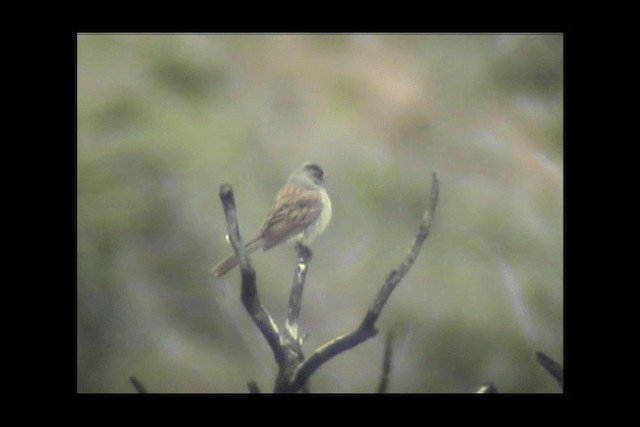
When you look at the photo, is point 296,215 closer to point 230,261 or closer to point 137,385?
point 230,261

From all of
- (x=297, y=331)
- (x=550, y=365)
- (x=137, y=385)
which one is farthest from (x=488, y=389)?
(x=137, y=385)

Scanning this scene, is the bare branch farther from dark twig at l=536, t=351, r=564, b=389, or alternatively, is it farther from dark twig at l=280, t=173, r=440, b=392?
dark twig at l=536, t=351, r=564, b=389

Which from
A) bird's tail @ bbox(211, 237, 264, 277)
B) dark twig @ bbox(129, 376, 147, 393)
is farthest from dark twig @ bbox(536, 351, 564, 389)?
dark twig @ bbox(129, 376, 147, 393)

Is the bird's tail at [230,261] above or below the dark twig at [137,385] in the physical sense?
above

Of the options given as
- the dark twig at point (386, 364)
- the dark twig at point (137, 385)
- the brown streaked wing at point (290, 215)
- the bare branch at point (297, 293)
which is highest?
the brown streaked wing at point (290, 215)

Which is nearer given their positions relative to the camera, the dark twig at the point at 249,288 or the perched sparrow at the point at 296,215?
the dark twig at the point at 249,288

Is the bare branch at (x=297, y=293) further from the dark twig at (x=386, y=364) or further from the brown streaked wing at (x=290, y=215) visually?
the dark twig at (x=386, y=364)

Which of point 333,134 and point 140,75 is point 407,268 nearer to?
point 333,134

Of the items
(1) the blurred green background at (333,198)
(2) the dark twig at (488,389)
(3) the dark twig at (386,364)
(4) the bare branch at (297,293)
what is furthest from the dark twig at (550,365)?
(4) the bare branch at (297,293)
